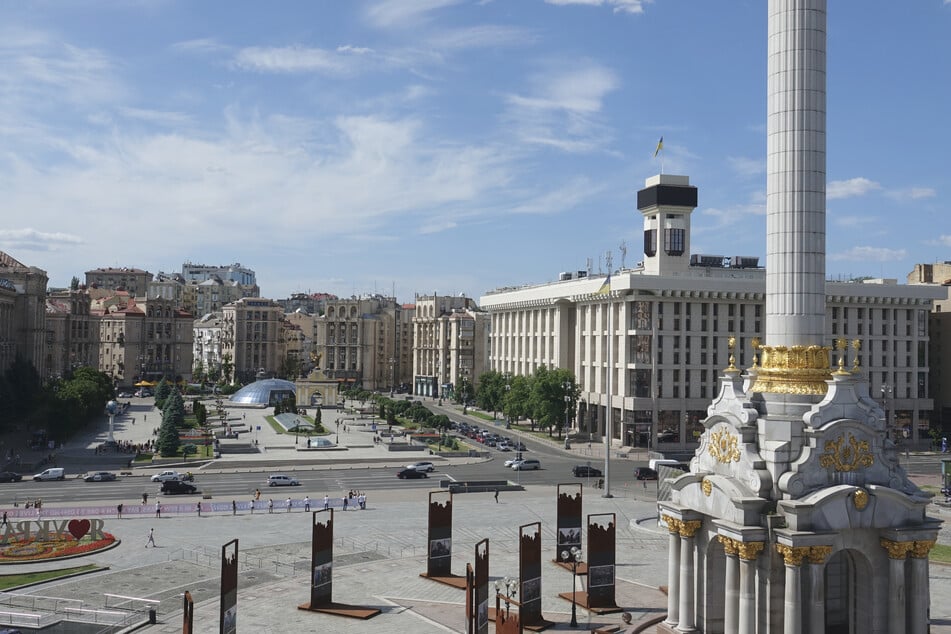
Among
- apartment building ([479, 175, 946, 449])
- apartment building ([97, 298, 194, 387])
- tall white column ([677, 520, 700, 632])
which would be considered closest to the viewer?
tall white column ([677, 520, 700, 632])

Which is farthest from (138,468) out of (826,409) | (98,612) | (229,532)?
(826,409)

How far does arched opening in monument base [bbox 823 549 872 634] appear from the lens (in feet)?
92.8

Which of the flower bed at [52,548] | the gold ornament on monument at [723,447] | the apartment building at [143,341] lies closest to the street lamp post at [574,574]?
the gold ornament on monument at [723,447]

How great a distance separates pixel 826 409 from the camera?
2830 centimetres

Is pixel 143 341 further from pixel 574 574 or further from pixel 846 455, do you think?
pixel 846 455

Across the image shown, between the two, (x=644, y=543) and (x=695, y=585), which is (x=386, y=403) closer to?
(x=644, y=543)

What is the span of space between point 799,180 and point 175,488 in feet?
160

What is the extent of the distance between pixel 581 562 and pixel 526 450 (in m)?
50.2

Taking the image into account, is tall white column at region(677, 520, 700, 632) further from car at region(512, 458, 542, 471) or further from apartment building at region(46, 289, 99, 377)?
apartment building at region(46, 289, 99, 377)

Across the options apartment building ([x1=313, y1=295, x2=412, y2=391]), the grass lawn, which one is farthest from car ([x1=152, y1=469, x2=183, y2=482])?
apartment building ([x1=313, y1=295, x2=412, y2=391])

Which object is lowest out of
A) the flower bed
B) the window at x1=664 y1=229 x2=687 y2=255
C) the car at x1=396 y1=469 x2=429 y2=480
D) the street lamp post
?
the car at x1=396 y1=469 x2=429 y2=480

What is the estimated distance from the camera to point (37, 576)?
131 feet

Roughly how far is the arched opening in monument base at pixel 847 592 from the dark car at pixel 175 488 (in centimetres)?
4687

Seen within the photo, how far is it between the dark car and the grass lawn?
21816 mm
